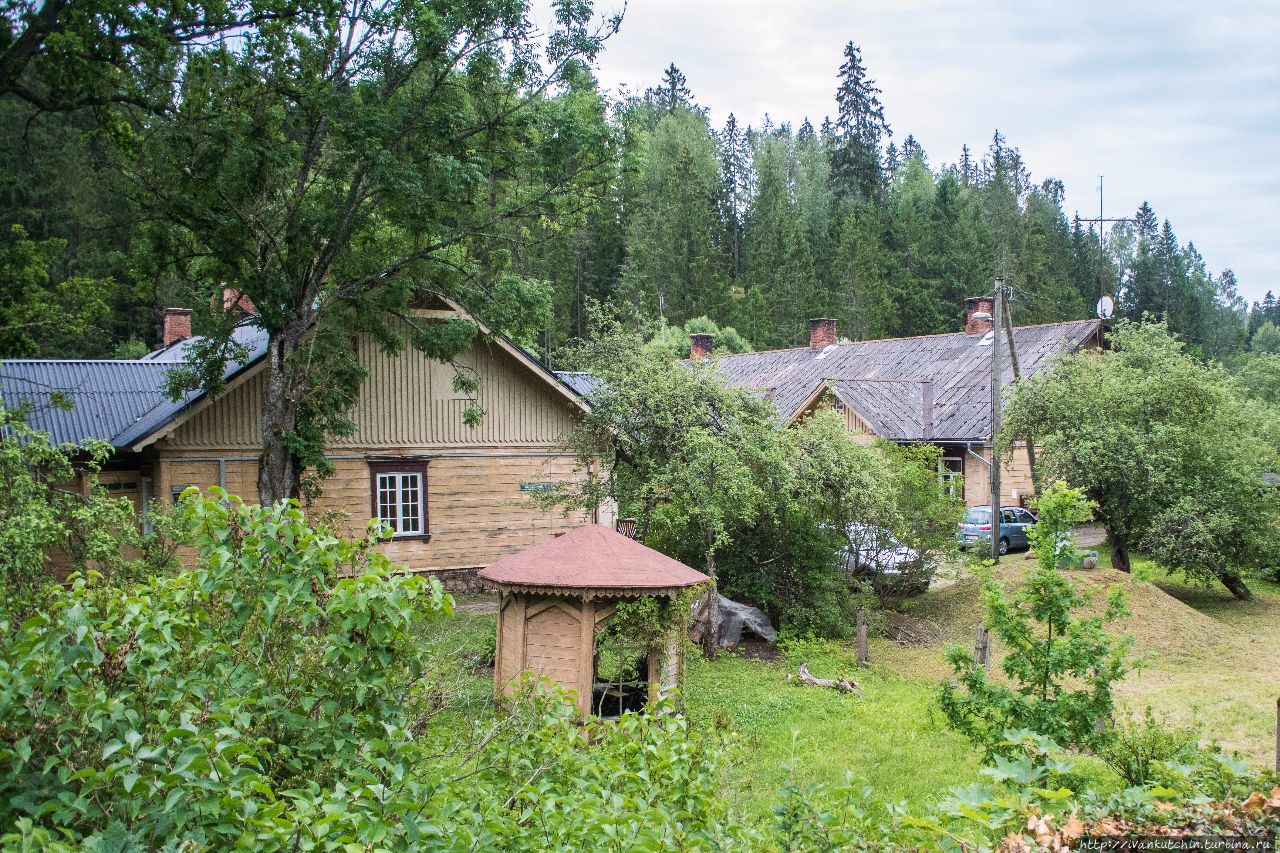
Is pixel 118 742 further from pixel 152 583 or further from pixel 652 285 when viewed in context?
pixel 652 285

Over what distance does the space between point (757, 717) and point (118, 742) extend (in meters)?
12.3

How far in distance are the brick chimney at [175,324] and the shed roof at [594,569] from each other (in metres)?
21.5

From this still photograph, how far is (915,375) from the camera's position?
4134cm

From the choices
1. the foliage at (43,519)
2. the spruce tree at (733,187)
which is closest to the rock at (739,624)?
the foliage at (43,519)

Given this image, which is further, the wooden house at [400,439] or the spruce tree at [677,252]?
the spruce tree at [677,252]

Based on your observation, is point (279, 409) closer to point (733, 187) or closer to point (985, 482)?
point (985, 482)

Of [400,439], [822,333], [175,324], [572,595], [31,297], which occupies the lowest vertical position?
Result: [572,595]

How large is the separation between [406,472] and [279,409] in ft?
15.5

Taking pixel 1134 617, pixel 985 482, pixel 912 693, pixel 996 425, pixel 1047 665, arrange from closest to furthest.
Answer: pixel 1047 665
pixel 912 693
pixel 1134 617
pixel 996 425
pixel 985 482

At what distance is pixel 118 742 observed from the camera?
349 cm

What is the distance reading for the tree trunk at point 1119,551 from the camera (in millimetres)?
25922

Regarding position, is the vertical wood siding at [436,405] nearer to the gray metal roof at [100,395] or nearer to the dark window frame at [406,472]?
the dark window frame at [406,472]

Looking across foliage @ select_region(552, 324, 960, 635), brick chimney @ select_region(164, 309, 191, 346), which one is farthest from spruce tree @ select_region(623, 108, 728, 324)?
foliage @ select_region(552, 324, 960, 635)

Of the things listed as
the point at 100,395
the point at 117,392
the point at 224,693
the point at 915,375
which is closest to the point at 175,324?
the point at 117,392
